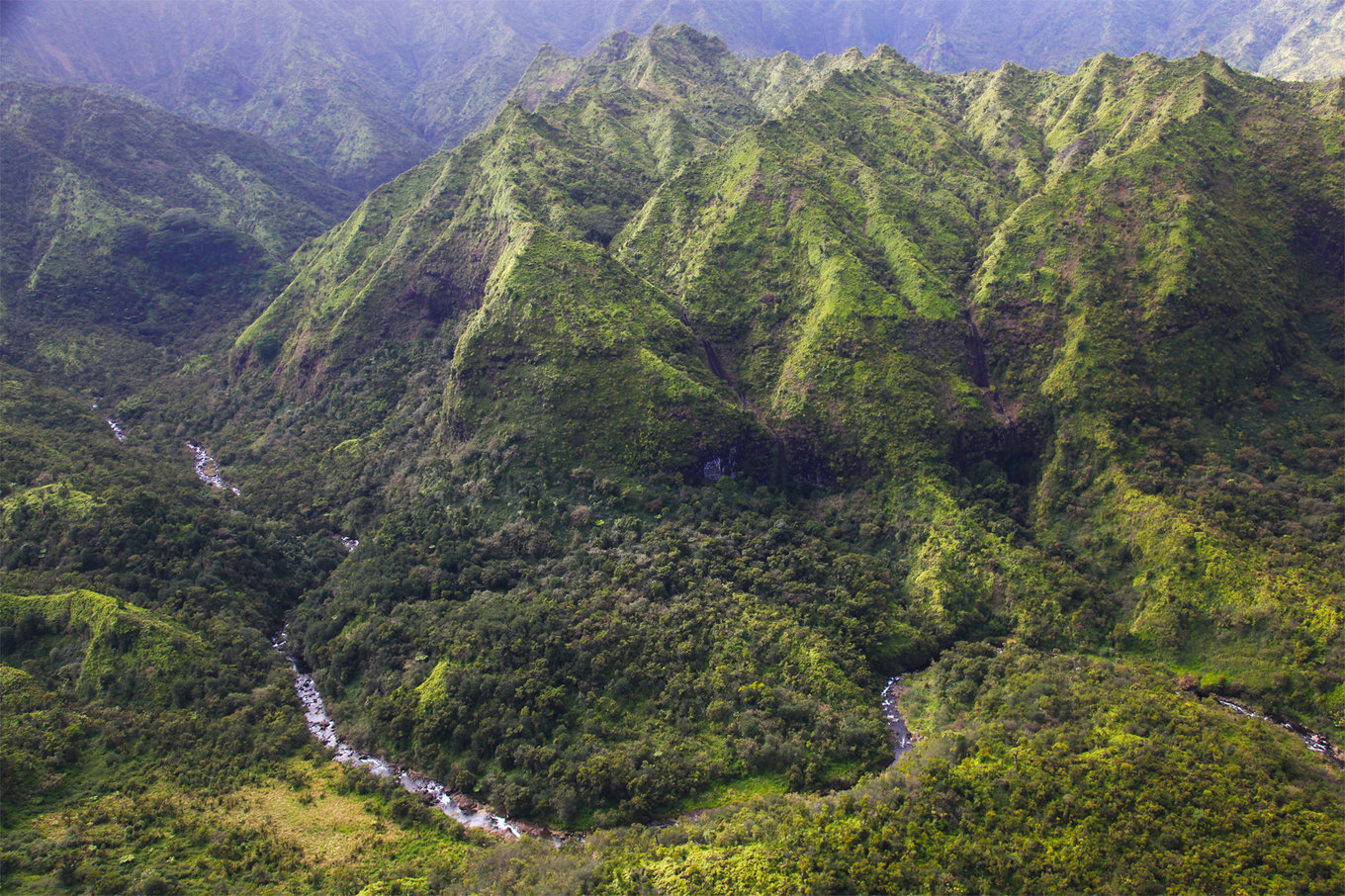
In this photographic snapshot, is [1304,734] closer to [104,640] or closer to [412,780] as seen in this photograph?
[412,780]

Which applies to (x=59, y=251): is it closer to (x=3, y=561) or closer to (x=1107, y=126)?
(x=3, y=561)

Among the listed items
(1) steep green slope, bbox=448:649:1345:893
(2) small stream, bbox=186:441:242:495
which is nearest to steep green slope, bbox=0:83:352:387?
(2) small stream, bbox=186:441:242:495

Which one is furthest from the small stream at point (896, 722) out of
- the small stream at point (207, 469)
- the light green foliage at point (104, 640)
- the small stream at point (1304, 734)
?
the small stream at point (207, 469)

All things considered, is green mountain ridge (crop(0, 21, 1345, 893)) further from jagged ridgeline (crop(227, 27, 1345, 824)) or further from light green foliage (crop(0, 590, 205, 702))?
light green foliage (crop(0, 590, 205, 702))

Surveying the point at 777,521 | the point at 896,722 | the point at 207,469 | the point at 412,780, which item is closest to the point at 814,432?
the point at 777,521

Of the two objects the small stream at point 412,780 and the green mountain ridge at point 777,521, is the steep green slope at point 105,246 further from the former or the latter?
the small stream at point 412,780

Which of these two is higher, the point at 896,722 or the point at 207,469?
the point at 896,722

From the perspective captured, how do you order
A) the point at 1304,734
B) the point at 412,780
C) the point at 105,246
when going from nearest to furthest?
the point at 1304,734 → the point at 412,780 → the point at 105,246
